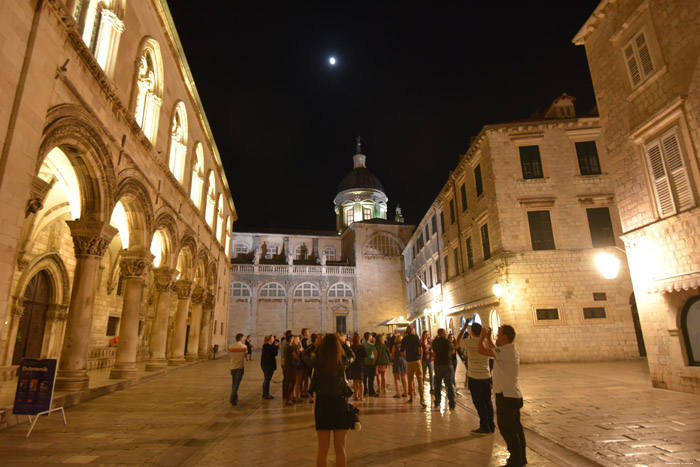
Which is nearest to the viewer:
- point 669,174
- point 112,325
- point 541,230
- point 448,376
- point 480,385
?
point 480,385

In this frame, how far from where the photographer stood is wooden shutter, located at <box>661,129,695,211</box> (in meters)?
8.62

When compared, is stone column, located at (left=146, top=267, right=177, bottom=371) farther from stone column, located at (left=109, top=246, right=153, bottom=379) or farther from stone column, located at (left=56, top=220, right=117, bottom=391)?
stone column, located at (left=56, top=220, right=117, bottom=391)

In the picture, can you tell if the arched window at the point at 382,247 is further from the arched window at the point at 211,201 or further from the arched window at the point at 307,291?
the arched window at the point at 211,201

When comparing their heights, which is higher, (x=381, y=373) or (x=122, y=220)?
(x=122, y=220)

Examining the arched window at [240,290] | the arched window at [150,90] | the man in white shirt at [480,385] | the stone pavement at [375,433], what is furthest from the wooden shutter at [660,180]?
the arched window at [240,290]

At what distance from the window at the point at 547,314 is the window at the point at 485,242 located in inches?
137

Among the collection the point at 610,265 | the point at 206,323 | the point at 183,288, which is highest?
the point at 183,288

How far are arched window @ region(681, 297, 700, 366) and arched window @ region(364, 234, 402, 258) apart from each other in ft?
117

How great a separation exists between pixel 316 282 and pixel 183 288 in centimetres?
2460

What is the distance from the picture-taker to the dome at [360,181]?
55.9m

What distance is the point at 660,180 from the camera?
9.28 m

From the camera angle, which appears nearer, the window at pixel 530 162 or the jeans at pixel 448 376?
the jeans at pixel 448 376

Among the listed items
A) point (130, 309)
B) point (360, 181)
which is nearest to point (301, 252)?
point (360, 181)

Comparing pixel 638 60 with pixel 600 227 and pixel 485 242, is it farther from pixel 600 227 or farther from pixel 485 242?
pixel 485 242
